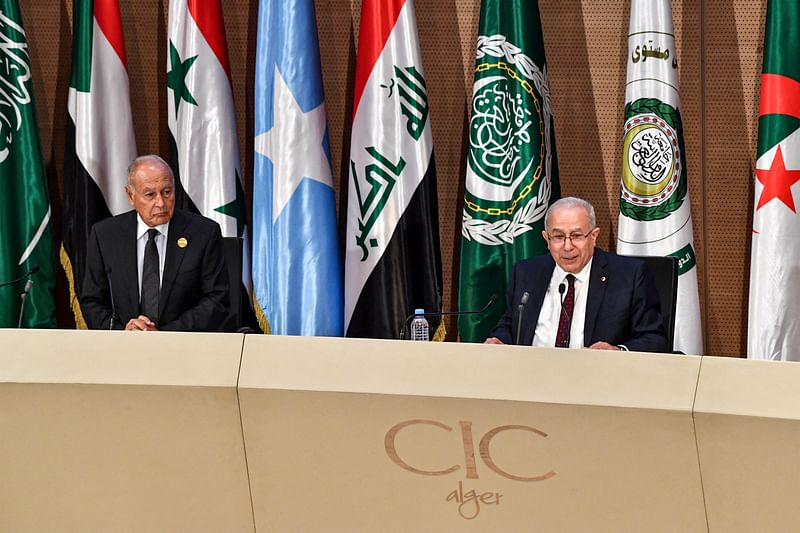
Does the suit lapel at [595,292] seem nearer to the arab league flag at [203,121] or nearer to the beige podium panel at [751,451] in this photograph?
the beige podium panel at [751,451]

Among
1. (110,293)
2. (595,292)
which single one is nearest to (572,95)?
(595,292)

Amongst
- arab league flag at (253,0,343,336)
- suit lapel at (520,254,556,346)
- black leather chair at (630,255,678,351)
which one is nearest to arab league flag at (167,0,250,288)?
arab league flag at (253,0,343,336)

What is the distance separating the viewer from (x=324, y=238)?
171 inches

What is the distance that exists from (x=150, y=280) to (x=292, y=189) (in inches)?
41.0

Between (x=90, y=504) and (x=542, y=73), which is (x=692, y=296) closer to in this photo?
(x=542, y=73)

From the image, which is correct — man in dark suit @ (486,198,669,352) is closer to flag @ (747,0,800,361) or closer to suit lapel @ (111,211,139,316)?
flag @ (747,0,800,361)

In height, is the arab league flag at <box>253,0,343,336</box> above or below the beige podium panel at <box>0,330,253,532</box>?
above

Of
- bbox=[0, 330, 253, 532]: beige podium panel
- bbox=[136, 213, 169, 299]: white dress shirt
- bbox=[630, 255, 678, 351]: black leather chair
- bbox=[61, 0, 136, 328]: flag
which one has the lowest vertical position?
bbox=[0, 330, 253, 532]: beige podium panel

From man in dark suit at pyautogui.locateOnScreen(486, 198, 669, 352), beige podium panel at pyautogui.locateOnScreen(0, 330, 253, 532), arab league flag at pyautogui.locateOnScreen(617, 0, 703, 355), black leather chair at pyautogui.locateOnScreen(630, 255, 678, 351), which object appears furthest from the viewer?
arab league flag at pyautogui.locateOnScreen(617, 0, 703, 355)

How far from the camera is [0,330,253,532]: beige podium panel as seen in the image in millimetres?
1751

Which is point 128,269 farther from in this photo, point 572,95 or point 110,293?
point 572,95

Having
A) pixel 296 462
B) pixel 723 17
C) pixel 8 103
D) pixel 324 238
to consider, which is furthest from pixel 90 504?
pixel 723 17

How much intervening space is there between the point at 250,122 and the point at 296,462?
320 centimetres

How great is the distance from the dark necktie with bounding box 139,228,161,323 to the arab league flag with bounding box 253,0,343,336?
900mm
